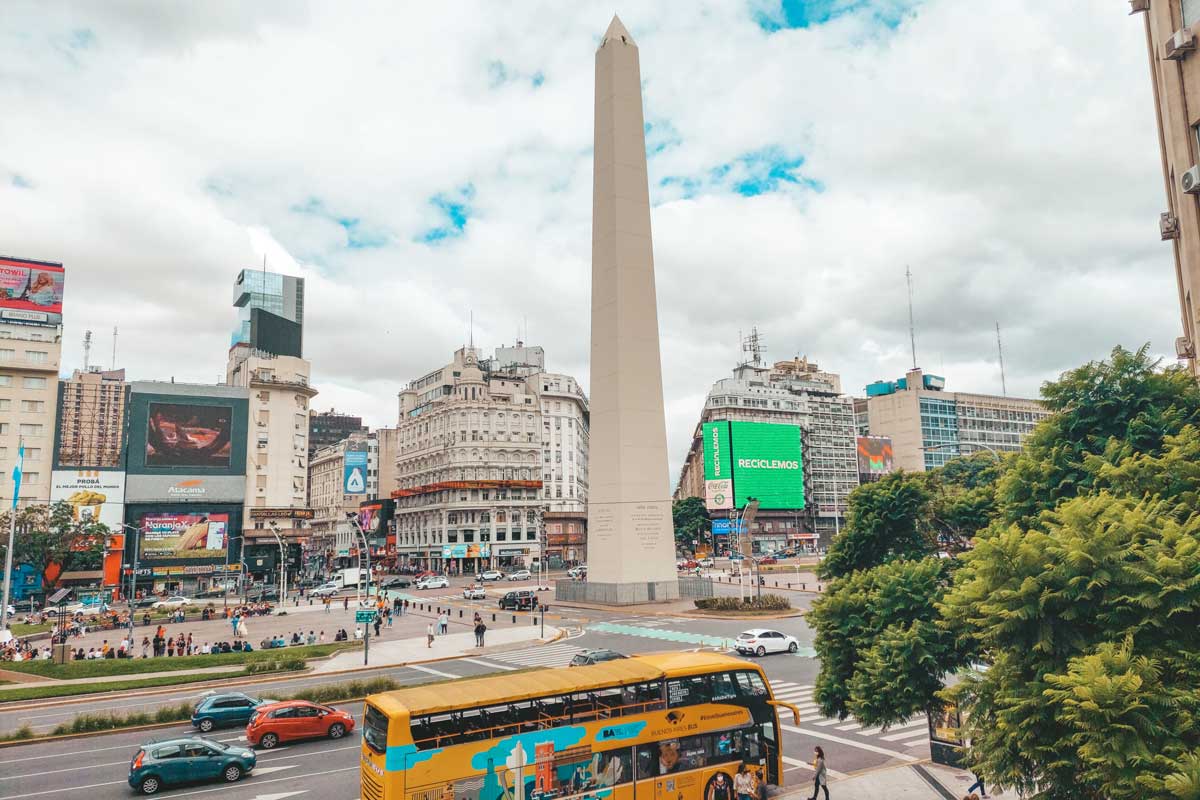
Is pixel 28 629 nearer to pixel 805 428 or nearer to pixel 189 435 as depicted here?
pixel 189 435

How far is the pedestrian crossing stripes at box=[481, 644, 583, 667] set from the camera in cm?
3588

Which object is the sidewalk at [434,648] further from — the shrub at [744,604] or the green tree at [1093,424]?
the green tree at [1093,424]

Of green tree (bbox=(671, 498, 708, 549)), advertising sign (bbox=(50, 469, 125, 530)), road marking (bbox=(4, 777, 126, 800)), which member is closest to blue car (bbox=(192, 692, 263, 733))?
road marking (bbox=(4, 777, 126, 800))

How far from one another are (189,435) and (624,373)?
65.6m

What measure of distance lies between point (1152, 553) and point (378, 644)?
139ft

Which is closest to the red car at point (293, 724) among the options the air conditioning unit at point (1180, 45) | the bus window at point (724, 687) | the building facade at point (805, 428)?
the bus window at point (724, 687)

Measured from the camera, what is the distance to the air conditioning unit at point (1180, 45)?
14609 millimetres

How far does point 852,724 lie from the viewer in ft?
79.4

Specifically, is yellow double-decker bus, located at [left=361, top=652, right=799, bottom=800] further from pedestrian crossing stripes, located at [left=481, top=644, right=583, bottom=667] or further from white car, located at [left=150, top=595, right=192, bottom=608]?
white car, located at [left=150, top=595, right=192, bottom=608]

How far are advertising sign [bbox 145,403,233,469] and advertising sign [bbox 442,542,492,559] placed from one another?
32208 millimetres

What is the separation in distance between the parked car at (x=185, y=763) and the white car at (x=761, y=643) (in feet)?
73.9

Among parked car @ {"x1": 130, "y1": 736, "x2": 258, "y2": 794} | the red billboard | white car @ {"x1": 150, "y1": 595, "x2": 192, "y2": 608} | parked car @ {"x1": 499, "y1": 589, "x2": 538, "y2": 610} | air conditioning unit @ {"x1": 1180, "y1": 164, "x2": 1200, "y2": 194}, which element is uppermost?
the red billboard

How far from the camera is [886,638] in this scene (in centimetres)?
1594

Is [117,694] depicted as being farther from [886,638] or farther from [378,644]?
[886,638]
